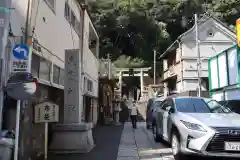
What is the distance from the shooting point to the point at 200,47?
32969 mm

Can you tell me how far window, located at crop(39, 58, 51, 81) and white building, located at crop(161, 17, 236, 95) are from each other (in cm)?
2366

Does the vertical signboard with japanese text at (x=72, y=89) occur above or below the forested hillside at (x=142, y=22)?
below

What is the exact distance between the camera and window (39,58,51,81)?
30.1 ft

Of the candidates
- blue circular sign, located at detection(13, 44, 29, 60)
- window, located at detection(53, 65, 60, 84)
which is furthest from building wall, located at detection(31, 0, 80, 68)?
blue circular sign, located at detection(13, 44, 29, 60)

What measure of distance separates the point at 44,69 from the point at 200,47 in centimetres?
2608

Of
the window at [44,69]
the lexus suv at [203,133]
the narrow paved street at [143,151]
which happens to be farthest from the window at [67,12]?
the lexus suv at [203,133]

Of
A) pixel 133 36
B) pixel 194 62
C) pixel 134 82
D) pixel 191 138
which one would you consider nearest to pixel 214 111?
pixel 191 138

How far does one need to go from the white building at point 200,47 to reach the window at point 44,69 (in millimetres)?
23655

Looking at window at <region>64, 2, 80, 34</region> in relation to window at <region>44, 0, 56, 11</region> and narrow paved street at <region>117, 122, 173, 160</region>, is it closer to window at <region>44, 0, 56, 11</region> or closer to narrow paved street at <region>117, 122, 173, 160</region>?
window at <region>44, 0, 56, 11</region>

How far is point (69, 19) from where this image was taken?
41.8 ft

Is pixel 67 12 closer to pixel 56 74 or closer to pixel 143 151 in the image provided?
pixel 56 74

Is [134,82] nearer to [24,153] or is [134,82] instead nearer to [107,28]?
[107,28]

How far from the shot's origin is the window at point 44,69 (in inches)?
361

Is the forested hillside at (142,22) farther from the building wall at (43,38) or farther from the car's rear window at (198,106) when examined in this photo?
the car's rear window at (198,106)
